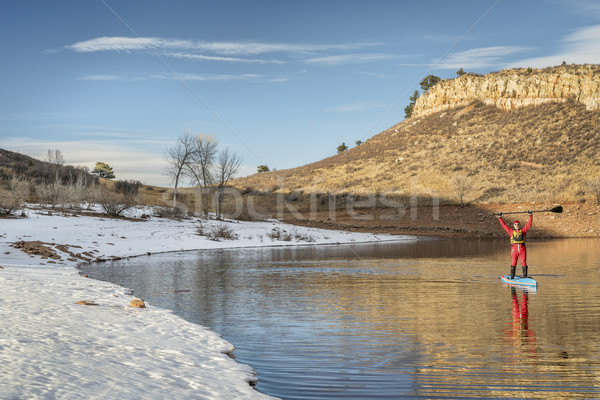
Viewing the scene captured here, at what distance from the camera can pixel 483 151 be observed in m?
82.9

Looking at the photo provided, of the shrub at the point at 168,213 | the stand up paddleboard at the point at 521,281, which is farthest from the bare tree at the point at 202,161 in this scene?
the stand up paddleboard at the point at 521,281

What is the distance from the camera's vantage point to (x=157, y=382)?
245 inches

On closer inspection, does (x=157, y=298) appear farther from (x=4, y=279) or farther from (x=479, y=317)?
(x=479, y=317)

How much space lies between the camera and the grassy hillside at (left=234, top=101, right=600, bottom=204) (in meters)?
67.4

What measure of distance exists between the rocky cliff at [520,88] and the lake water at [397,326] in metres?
77.2

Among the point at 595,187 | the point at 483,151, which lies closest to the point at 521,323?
the point at 595,187

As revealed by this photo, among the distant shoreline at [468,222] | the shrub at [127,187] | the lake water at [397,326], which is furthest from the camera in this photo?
the shrub at [127,187]

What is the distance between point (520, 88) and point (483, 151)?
20292 mm

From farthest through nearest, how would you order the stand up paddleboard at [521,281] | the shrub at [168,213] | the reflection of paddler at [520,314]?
1. the shrub at [168,213]
2. the stand up paddleboard at [521,281]
3. the reflection of paddler at [520,314]

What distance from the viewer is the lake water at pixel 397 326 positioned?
676cm

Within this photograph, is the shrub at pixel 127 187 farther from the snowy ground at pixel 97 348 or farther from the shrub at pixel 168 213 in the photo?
the snowy ground at pixel 97 348

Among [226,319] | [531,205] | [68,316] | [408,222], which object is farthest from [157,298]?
[531,205]

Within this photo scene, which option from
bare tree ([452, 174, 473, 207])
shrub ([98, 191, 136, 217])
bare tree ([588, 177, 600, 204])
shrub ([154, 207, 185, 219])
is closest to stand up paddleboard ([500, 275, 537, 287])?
shrub ([98, 191, 136, 217])

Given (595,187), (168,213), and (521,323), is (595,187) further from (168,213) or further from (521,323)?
(521,323)
